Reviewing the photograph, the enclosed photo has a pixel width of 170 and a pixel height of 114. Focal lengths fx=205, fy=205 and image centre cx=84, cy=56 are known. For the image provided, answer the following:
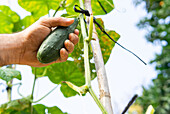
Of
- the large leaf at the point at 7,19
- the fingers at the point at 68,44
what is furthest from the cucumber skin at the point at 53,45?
the large leaf at the point at 7,19

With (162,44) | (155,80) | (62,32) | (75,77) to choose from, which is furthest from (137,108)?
(62,32)

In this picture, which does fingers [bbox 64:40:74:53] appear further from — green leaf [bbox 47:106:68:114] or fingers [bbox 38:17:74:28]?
green leaf [bbox 47:106:68:114]

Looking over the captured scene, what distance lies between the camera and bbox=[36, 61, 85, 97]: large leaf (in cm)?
129

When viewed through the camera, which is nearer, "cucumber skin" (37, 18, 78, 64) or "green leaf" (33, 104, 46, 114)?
"cucumber skin" (37, 18, 78, 64)

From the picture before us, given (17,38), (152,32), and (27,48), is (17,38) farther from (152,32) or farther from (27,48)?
(152,32)

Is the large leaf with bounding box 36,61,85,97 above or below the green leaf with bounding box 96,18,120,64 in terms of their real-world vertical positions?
below

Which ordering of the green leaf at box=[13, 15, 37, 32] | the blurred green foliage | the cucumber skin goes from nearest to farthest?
the cucumber skin < the green leaf at box=[13, 15, 37, 32] < the blurred green foliage

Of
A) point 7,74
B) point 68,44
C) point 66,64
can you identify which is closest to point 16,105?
point 7,74

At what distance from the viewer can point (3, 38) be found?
1.05 metres

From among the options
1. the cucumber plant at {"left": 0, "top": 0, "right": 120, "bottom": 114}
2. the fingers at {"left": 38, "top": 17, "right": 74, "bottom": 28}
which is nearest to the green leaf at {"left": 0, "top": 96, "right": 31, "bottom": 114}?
the cucumber plant at {"left": 0, "top": 0, "right": 120, "bottom": 114}

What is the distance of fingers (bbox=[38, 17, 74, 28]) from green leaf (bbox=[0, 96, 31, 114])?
0.50 m

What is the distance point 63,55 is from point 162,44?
6.93 metres

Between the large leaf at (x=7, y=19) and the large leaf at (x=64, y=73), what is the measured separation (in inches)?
20.2

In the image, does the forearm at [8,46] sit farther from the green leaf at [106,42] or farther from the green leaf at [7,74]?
the green leaf at [106,42]
